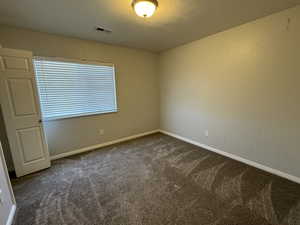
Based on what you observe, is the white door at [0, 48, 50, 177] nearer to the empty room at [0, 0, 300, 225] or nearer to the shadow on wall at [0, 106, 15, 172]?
the empty room at [0, 0, 300, 225]

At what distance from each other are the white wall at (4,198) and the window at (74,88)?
1386 mm

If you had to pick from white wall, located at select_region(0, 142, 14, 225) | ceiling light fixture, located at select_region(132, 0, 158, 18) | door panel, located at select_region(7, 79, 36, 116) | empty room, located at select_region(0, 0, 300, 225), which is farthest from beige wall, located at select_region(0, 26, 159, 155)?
ceiling light fixture, located at select_region(132, 0, 158, 18)

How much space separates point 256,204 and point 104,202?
6.19ft

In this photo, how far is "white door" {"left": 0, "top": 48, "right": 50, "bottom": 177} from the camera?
2.16 m

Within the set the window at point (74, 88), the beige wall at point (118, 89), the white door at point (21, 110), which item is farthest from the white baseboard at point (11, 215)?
the window at point (74, 88)

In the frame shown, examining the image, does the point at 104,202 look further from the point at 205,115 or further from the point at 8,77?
the point at 205,115

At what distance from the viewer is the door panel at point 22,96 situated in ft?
7.26

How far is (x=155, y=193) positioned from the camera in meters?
1.94

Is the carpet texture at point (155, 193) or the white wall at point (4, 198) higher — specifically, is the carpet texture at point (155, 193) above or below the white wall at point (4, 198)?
below

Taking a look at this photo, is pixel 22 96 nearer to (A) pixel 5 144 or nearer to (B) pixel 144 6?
(A) pixel 5 144

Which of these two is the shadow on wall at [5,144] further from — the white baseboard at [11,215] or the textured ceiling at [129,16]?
the textured ceiling at [129,16]

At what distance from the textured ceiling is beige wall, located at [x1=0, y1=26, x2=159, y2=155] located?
0.23 metres

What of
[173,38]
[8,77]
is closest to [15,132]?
[8,77]

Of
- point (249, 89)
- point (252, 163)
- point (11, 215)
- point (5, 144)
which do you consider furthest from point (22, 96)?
point (252, 163)
